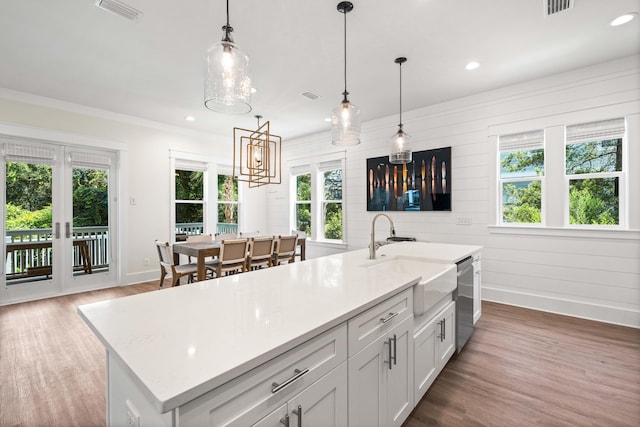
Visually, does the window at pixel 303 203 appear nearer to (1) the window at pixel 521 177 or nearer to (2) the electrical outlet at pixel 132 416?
(1) the window at pixel 521 177

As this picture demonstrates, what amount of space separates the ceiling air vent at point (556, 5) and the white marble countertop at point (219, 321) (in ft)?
8.36

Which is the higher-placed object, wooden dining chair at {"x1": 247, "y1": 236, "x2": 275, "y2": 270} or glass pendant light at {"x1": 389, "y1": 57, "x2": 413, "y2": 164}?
glass pendant light at {"x1": 389, "y1": 57, "x2": 413, "y2": 164}

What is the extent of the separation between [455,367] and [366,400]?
145 cm

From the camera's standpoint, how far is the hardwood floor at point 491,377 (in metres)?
1.82

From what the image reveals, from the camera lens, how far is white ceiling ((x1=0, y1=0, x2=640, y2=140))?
2441mm

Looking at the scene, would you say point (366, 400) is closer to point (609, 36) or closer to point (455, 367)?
point (455, 367)

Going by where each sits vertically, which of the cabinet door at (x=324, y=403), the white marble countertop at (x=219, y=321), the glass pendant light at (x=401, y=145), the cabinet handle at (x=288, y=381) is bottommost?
the cabinet door at (x=324, y=403)

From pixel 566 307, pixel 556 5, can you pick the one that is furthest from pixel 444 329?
pixel 556 5

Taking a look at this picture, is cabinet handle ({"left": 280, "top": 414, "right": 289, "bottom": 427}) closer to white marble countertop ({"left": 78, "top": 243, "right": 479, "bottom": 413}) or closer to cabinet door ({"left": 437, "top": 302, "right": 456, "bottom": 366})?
white marble countertop ({"left": 78, "top": 243, "right": 479, "bottom": 413})

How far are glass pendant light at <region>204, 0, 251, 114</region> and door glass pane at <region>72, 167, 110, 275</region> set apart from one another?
439 cm

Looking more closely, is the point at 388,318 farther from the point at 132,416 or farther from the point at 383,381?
the point at 132,416

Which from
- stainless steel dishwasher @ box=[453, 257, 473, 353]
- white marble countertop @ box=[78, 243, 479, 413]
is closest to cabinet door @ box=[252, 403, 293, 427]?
white marble countertop @ box=[78, 243, 479, 413]

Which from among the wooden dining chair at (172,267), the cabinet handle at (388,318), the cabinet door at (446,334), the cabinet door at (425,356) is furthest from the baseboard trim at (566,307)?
the wooden dining chair at (172,267)

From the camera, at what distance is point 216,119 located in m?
5.28
